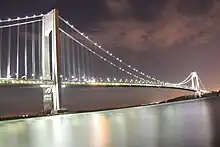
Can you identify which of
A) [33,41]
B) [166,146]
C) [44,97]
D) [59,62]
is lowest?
[166,146]

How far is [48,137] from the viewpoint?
12844 mm

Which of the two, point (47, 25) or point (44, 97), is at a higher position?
point (47, 25)

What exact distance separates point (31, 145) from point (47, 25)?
14366mm

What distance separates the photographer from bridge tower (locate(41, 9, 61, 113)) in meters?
20.3

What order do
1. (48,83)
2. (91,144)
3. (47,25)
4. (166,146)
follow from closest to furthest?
(166,146) < (91,144) < (48,83) < (47,25)

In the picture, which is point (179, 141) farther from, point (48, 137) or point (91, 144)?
point (48, 137)

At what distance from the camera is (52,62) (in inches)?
851

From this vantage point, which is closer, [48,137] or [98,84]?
[48,137]

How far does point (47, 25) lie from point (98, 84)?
17.6ft

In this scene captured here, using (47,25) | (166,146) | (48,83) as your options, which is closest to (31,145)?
(166,146)

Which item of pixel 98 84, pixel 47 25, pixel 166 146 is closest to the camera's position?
pixel 166 146

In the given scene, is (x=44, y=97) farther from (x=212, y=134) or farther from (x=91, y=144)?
(x=212, y=134)

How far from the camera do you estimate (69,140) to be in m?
11.8

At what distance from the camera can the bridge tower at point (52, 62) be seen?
66.6 ft
